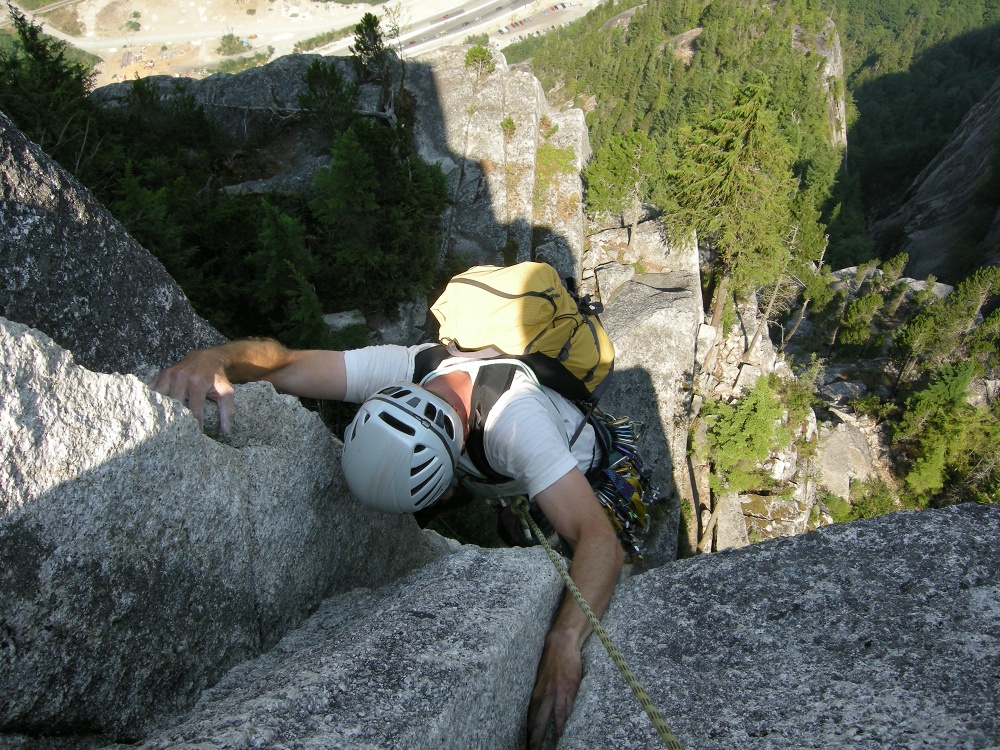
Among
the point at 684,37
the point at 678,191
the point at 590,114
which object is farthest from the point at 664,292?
the point at 684,37

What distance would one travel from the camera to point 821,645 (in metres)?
2.53

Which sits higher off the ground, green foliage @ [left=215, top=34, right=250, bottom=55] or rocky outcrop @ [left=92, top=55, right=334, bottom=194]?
green foliage @ [left=215, top=34, right=250, bottom=55]

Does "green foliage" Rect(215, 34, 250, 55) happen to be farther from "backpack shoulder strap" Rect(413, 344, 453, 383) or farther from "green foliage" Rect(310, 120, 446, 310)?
"backpack shoulder strap" Rect(413, 344, 453, 383)

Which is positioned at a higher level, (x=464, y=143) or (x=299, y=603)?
(x=464, y=143)

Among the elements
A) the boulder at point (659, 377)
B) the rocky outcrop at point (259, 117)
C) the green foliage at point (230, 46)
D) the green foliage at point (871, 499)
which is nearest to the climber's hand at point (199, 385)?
the rocky outcrop at point (259, 117)

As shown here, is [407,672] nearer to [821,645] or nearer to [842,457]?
[821,645]

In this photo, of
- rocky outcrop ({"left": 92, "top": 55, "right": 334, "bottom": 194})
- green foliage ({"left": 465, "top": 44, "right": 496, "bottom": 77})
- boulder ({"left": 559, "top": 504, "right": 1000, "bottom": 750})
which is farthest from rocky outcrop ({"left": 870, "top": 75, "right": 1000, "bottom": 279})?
boulder ({"left": 559, "top": 504, "right": 1000, "bottom": 750})

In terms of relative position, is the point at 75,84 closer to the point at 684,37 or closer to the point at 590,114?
the point at 590,114

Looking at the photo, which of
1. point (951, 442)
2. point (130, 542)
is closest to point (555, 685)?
point (130, 542)

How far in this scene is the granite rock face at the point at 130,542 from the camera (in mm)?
1925

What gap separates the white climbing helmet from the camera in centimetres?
312

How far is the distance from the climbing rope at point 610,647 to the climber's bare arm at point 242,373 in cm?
154

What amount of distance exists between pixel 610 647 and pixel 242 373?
2591mm

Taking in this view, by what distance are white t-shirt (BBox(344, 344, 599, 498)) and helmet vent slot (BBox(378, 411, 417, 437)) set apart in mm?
621
